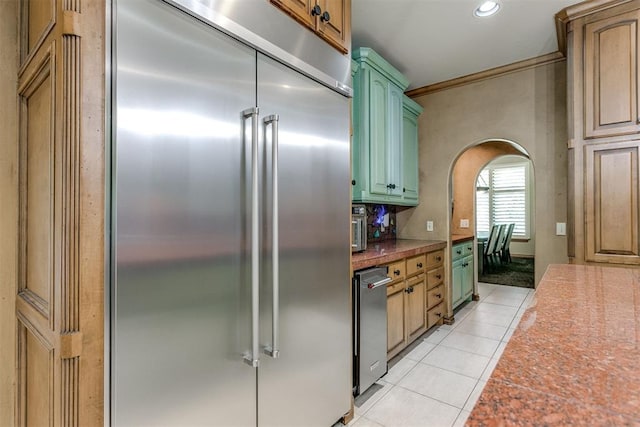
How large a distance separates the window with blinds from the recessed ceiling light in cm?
587

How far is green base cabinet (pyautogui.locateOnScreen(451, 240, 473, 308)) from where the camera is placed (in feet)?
12.1

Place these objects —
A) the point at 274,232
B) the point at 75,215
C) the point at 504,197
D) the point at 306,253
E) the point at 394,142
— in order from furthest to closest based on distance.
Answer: the point at 504,197, the point at 394,142, the point at 306,253, the point at 274,232, the point at 75,215

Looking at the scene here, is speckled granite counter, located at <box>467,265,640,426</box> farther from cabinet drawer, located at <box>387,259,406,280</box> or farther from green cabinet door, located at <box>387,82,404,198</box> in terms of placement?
green cabinet door, located at <box>387,82,404,198</box>

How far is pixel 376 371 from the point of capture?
7.29 feet

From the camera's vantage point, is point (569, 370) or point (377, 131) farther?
point (377, 131)

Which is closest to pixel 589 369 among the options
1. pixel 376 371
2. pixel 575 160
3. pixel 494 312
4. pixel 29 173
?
pixel 29 173

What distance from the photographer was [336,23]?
70.2 inches

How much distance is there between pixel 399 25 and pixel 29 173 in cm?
Answer: 245

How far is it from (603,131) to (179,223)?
2676 mm

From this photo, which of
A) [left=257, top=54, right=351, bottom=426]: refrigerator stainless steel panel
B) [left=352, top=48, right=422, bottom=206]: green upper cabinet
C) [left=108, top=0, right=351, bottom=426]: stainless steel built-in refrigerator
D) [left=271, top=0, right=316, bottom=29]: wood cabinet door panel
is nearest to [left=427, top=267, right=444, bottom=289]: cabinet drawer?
[left=352, top=48, right=422, bottom=206]: green upper cabinet

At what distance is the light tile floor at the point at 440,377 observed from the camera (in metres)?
1.93

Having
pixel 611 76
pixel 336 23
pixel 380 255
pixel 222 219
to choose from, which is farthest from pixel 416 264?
pixel 222 219

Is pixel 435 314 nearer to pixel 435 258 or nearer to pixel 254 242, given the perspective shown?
pixel 435 258

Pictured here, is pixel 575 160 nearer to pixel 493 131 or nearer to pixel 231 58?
pixel 493 131
